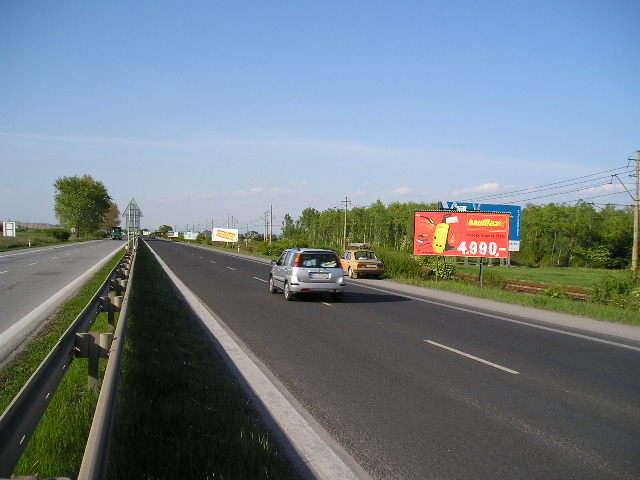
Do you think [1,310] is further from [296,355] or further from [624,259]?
[624,259]

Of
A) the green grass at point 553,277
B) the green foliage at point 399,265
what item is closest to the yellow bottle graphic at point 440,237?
the green foliage at point 399,265

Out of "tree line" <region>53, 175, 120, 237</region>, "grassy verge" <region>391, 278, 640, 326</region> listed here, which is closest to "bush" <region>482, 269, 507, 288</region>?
"grassy verge" <region>391, 278, 640, 326</region>

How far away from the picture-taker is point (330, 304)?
16969 mm

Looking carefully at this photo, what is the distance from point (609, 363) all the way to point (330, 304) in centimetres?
923

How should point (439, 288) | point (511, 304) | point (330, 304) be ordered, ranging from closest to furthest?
1. point (330, 304)
2. point (511, 304)
3. point (439, 288)

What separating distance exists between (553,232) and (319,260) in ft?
321

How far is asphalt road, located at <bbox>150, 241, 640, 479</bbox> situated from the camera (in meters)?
4.71

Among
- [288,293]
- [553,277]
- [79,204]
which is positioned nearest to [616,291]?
[288,293]

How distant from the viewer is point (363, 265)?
99.1ft

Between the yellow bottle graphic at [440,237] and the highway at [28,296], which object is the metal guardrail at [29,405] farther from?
the yellow bottle graphic at [440,237]

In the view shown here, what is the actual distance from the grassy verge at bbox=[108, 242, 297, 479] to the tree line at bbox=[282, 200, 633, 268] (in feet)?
214

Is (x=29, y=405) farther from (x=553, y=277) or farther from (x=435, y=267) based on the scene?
(x=553, y=277)

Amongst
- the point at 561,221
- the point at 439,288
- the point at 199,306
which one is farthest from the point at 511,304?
the point at 561,221

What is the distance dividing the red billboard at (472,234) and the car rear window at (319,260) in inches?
422
